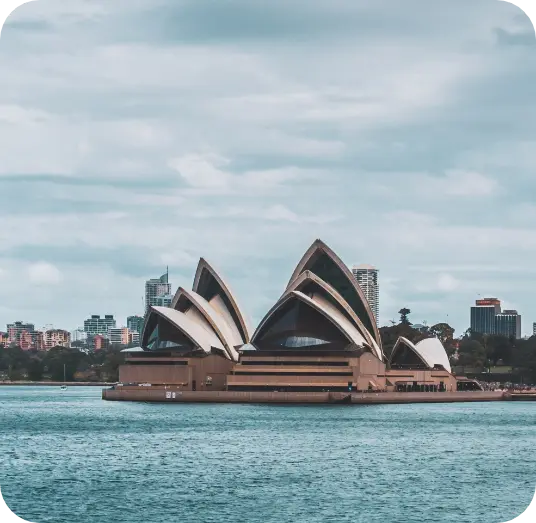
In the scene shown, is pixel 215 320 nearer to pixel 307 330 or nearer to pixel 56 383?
pixel 307 330

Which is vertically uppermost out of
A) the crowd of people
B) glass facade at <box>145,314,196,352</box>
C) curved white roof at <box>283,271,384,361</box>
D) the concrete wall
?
curved white roof at <box>283,271,384,361</box>

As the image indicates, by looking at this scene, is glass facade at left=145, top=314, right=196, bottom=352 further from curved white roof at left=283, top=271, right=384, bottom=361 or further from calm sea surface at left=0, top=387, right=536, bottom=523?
calm sea surface at left=0, top=387, right=536, bottom=523

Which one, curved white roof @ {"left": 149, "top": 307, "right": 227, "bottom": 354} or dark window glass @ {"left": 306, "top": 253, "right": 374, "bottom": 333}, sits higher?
dark window glass @ {"left": 306, "top": 253, "right": 374, "bottom": 333}

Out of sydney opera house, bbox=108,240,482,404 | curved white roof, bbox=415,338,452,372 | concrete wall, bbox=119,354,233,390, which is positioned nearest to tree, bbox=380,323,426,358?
curved white roof, bbox=415,338,452,372

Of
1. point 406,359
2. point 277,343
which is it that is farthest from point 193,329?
point 406,359

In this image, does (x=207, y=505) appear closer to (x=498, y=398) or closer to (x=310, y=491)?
(x=310, y=491)

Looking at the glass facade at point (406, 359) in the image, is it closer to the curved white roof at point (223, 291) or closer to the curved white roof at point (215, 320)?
the curved white roof at point (223, 291)
